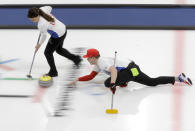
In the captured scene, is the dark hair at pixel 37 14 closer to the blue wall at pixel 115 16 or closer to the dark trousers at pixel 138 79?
the dark trousers at pixel 138 79

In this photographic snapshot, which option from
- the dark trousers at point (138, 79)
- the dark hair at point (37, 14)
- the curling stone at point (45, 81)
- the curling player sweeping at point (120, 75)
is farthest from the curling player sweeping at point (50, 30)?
the dark trousers at point (138, 79)

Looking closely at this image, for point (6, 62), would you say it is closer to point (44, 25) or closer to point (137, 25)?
point (44, 25)

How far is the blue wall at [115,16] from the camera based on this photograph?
5.84 metres

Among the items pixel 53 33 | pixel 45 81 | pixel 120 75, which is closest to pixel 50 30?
pixel 53 33

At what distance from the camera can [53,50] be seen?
15.2 ft

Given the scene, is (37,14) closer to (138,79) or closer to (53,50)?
(53,50)

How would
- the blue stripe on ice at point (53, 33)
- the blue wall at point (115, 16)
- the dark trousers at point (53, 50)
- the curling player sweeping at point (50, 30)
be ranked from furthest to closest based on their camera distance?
the blue wall at point (115, 16) → the dark trousers at point (53, 50) → the blue stripe on ice at point (53, 33) → the curling player sweeping at point (50, 30)

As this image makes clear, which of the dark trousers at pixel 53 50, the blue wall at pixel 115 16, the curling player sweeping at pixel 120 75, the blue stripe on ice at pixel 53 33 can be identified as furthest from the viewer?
the blue wall at pixel 115 16

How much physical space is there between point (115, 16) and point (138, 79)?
2.07 metres

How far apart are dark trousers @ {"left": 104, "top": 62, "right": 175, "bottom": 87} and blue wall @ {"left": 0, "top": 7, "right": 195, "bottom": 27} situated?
165 cm

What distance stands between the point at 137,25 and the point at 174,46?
89 centimetres

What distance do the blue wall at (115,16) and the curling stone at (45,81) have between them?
166cm

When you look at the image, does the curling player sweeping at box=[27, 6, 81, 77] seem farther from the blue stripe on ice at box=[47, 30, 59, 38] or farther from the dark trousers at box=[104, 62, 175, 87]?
the dark trousers at box=[104, 62, 175, 87]

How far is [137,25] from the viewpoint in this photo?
577 centimetres
